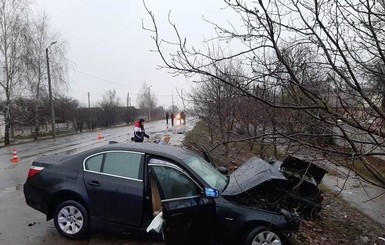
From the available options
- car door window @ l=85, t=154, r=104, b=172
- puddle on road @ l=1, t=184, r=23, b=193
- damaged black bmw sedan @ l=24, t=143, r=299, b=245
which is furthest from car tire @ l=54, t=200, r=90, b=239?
puddle on road @ l=1, t=184, r=23, b=193

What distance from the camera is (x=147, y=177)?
5.05m

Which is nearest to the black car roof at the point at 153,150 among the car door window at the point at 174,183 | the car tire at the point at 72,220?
the car door window at the point at 174,183

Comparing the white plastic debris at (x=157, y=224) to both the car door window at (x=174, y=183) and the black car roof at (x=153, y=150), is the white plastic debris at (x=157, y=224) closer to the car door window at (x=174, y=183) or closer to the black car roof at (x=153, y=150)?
the car door window at (x=174, y=183)

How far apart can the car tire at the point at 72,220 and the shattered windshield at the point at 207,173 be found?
172cm

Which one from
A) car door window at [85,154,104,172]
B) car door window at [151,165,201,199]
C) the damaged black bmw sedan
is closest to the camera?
the damaged black bmw sedan

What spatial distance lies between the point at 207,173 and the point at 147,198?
3.25 ft

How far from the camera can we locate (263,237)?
4.59 m

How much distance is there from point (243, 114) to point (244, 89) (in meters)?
5.32

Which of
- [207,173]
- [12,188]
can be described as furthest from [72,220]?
[12,188]

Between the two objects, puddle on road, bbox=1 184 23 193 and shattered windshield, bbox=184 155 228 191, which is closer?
shattered windshield, bbox=184 155 228 191

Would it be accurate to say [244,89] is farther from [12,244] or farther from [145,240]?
[12,244]

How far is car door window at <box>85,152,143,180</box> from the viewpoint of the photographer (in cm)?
516

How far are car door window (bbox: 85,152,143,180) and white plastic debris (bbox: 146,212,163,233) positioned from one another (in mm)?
637

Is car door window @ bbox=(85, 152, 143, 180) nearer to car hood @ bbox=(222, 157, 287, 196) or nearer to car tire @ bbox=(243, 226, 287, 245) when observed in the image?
car hood @ bbox=(222, 157, 287, 196)
